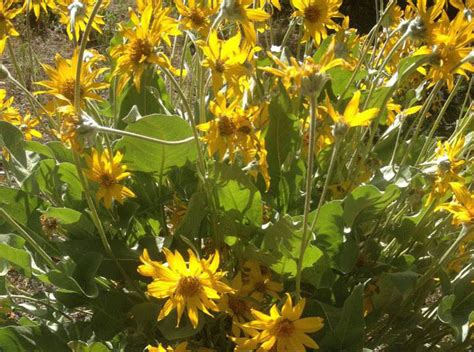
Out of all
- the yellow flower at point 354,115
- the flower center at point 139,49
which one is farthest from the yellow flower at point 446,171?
the flower center at point 139,49

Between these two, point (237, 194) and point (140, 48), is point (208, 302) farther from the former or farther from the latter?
point (140, 48)

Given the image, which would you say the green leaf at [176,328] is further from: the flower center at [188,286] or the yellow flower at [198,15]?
the yellow flower at [198,15]

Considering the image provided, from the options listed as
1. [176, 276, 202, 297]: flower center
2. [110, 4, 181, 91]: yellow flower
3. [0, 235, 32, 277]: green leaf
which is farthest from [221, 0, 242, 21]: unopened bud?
[0, 235, 32, 277]: green leaf

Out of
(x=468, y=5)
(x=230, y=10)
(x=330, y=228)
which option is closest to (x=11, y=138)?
(x=230, y=10)

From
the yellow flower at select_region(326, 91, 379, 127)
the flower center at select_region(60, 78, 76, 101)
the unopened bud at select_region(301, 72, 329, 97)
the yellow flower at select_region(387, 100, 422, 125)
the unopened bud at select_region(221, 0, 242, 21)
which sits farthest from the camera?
the yellow flower at select_region(387, 100, 422, 125)

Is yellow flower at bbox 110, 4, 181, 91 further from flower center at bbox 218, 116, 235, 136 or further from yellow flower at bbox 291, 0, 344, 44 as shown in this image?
yellow flower at bbox 291, 0, 344, 44

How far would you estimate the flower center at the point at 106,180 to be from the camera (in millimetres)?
1257

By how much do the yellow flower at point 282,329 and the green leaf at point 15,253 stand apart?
42 cm

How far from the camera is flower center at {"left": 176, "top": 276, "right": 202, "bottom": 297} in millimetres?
1115

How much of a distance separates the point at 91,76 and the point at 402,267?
758mm

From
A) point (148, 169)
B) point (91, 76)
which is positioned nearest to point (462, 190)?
point (148, 169)

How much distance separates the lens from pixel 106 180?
126 cm

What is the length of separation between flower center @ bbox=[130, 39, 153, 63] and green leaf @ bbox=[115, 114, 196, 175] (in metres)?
0.11

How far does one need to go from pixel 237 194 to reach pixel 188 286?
24 centimetres
